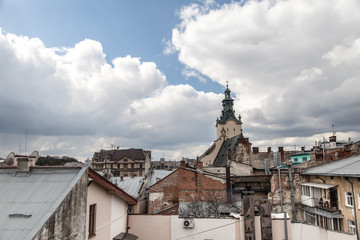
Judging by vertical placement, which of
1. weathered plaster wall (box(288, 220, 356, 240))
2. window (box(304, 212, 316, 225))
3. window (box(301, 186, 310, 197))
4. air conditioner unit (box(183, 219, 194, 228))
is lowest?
window (box(304, 212, 316, 225))

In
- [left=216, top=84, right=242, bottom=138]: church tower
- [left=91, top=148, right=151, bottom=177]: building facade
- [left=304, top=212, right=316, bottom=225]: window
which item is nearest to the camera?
[left=304, top=212, right=316, bottom=225]: window

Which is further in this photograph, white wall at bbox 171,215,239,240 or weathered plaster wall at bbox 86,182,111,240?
white wall at bbox 171,215,239,240

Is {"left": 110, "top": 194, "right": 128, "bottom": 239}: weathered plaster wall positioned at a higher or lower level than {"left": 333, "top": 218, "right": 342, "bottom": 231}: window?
higher

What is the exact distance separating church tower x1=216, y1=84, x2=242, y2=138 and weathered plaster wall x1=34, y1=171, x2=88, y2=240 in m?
62.6

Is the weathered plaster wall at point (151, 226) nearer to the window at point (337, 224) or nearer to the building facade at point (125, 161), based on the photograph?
the window at point (337, 224)

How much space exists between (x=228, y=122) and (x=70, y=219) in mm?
67000

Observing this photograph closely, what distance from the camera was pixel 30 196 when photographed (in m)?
7.23

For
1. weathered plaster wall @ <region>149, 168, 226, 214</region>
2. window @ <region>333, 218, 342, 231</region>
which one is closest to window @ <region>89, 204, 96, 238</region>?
window @ <region>333, 218, 342, 231</region>

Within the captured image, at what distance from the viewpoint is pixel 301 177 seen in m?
22.0

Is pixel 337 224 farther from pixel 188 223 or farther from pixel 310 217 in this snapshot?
pixel 188 223

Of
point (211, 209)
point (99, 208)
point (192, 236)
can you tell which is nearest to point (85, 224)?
point (99, 208)

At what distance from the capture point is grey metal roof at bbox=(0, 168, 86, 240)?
6.06 metres

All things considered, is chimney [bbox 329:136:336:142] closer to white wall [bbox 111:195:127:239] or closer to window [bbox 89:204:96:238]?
white wall [bbox 111:195:127:239]

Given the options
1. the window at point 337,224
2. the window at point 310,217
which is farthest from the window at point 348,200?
the window at point 310,217
